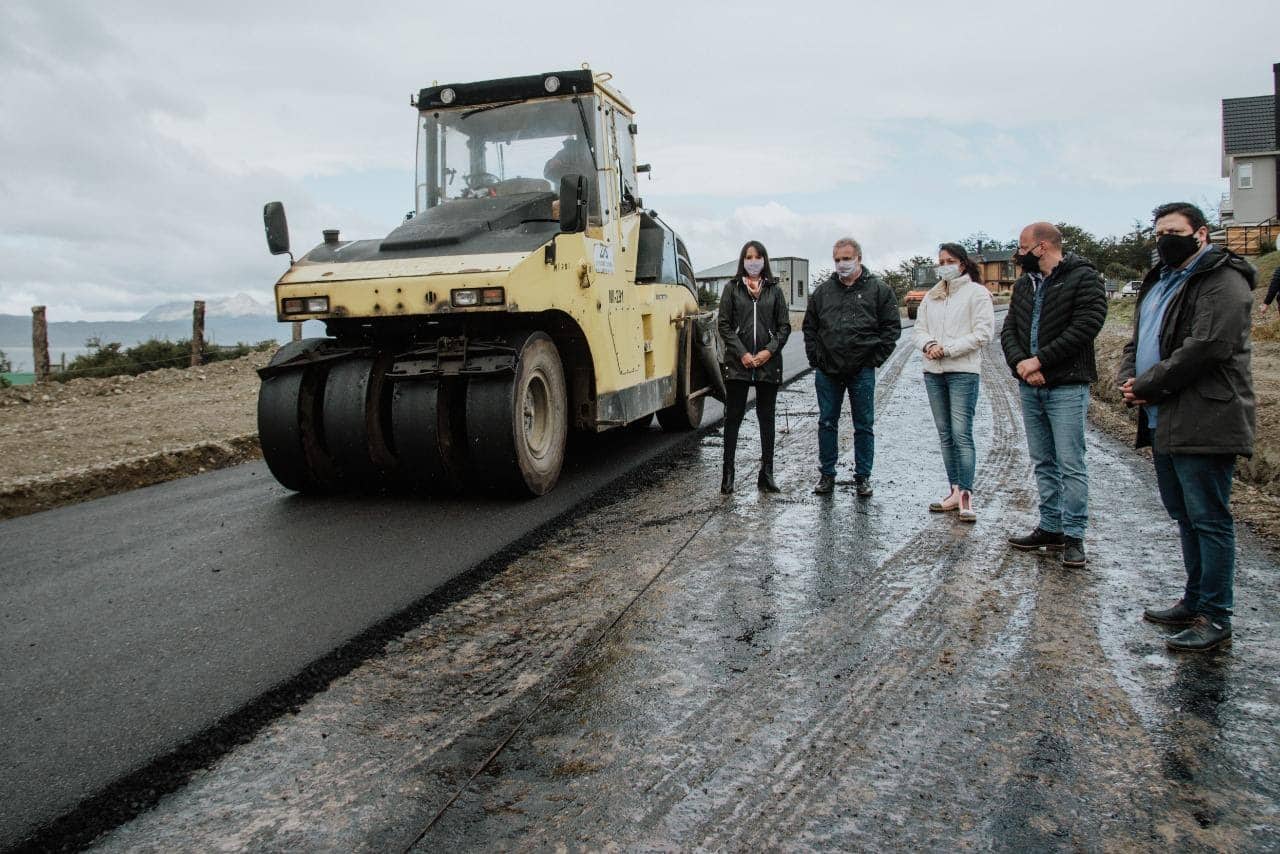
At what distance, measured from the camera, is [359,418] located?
22.4 ft

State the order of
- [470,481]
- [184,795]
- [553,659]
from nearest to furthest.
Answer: [184,795] → [553,659] → [470,481]

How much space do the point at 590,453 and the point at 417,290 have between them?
120 inches

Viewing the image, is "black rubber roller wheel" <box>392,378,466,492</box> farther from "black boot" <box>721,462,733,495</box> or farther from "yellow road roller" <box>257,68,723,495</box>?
"black boot" <box>721,462,733,495</box>

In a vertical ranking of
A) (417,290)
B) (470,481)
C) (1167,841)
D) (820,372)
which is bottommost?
(1167,841)

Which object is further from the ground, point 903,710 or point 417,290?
point 417,290

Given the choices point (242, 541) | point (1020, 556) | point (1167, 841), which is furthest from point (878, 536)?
point (242, 541)

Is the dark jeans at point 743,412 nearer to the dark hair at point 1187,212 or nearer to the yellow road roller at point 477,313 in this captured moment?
the yellow road roller at point 477,313

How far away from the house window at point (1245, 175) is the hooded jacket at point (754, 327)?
4691 centimetres

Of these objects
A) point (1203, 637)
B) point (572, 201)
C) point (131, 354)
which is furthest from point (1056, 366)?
point (131, 354)

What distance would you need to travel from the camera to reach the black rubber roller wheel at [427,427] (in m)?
6.66

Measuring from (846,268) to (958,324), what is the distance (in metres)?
1.01

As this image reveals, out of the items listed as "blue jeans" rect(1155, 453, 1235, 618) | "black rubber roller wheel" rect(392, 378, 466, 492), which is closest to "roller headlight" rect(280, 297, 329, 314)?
"black rubber roller wheel" rect(392, 378, 466, 492)

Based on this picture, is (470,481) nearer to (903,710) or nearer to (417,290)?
(417,290)

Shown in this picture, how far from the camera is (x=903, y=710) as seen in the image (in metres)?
3.39
